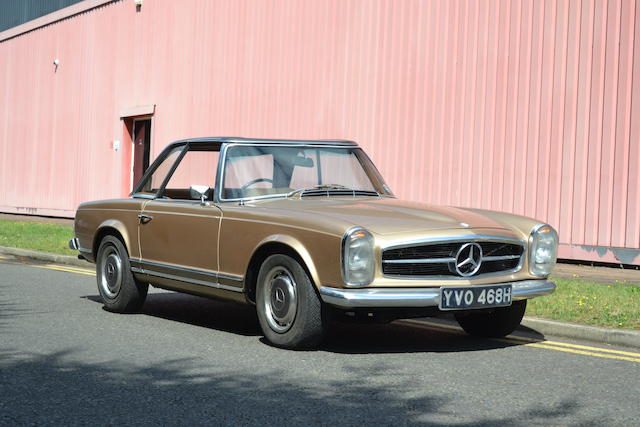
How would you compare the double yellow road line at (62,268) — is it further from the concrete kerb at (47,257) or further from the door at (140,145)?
the door at (140,145)

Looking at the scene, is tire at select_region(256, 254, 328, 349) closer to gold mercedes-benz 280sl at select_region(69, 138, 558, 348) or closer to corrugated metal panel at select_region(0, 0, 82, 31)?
gold mercedes-benz 280sl at select_region(69, 138, 558, 348)

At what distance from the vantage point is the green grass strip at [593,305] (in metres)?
7.52

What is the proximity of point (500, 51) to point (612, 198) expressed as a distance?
8.91 feet

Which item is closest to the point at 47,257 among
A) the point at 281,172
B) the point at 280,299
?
the point at 281,172

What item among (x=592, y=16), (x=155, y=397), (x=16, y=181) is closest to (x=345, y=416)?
(x=155, y=397)

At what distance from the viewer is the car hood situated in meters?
6.25

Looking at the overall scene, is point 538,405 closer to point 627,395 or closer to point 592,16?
point 627,395

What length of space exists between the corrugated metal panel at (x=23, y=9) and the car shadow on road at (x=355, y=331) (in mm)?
18619

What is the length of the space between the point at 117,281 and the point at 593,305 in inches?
167

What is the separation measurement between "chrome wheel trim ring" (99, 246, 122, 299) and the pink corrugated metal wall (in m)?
6.28

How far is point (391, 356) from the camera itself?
20.9ft

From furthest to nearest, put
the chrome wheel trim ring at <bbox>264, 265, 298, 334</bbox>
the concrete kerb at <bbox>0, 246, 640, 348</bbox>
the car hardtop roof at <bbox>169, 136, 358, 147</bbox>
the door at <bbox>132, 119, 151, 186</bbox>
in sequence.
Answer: the door at <bbox>132, 119, 151, 186</bbox> < the car hardtop roof at <bbox>169, 136, 358, 147</bbox> < the concrete kerb at <bbox>0, 246, 640, 348</bbox> < the chrome wheel trim ring at <bbox>264, 265, 298, 334</bbox>

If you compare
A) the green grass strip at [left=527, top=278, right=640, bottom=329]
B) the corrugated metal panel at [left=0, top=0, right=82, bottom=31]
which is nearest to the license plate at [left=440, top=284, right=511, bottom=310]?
the green grass strip at [left=527, top=278, right=640, bottom=329]

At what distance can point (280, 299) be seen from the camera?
653cm
